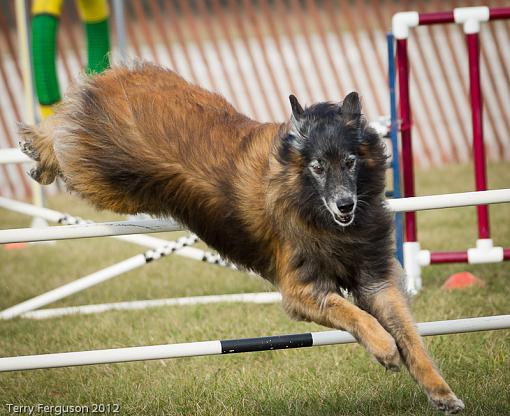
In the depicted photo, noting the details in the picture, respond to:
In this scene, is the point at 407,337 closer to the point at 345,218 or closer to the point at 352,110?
the point at 345,218

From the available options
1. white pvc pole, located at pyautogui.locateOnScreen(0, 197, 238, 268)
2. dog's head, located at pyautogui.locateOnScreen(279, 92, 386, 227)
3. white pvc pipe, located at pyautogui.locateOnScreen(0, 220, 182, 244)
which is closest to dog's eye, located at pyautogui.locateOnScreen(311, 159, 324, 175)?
dog's head, located at pyautogui.locateOnScreen(279, 92, 386, 227)

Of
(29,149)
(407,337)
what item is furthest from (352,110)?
(29,149)

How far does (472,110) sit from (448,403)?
282cm

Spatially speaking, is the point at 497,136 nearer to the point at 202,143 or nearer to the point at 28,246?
the point at 28,246

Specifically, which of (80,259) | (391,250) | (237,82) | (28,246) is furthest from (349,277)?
(237,82)

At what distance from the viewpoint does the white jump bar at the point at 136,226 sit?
4.20m

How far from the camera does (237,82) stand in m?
15.9

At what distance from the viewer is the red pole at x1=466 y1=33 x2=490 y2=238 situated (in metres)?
6.00

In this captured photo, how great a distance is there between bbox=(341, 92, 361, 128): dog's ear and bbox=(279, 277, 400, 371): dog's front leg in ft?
2.72

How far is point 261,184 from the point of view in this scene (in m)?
4.28

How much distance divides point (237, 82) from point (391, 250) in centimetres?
1181

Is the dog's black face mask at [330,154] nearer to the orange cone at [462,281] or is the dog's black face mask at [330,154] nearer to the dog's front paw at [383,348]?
the dog's front paw at [383,348]

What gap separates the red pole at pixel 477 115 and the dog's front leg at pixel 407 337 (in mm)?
1944

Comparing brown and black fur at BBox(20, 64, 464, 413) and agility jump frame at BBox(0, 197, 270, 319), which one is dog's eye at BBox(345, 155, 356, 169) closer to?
brown and black fur at BBox(20, 64, 464, 413)
